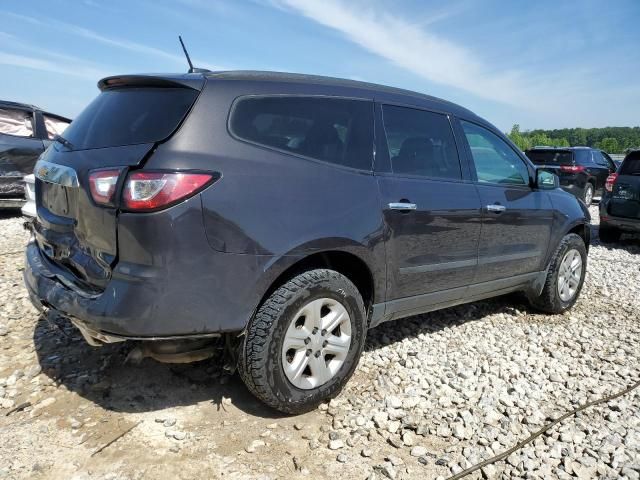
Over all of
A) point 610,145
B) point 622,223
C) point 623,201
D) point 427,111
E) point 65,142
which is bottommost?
point 622,223

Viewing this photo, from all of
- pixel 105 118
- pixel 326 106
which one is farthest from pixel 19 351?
pixel 326 106

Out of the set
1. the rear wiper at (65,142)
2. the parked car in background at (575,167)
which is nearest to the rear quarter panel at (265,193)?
the rear wiper at (65,142)

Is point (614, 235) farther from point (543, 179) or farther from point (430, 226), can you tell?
point (430, 226)

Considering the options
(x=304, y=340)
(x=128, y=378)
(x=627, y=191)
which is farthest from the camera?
(x=627, y=191)

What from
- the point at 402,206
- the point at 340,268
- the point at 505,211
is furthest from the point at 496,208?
the point at 340,268

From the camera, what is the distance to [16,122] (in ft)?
26.0

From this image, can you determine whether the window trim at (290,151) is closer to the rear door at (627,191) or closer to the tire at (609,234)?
the rear door at (627,191)

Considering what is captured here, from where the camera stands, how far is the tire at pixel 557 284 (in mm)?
4531

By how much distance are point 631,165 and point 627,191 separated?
0.55 meters

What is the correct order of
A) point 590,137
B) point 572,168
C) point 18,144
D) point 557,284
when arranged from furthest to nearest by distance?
point 590,137, point 572,168, point 18,144, point 557,284

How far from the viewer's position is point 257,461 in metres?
2.36

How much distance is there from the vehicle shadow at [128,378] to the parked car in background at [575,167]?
1215 centimetres

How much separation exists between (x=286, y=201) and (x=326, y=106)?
28.1 inches

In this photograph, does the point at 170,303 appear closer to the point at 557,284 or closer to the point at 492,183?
Answer: the point at 492,183
